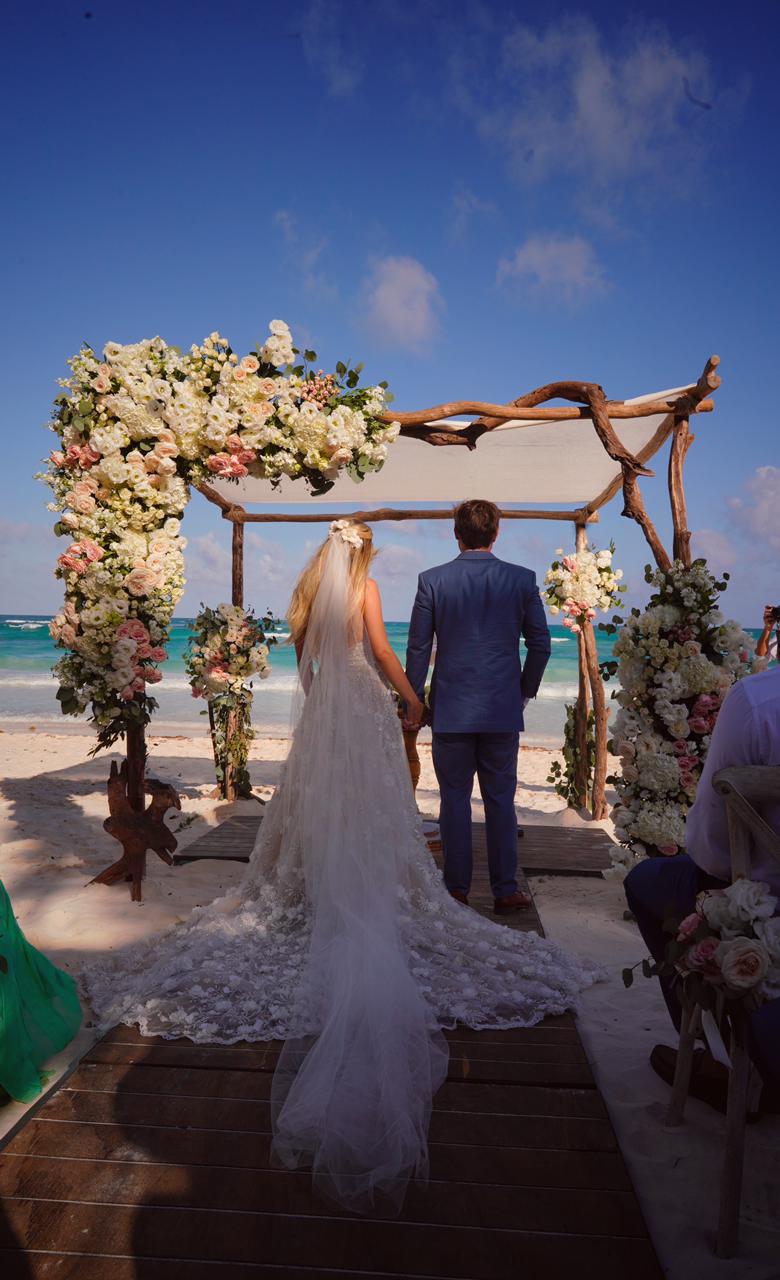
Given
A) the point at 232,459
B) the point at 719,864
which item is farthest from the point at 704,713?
the point at 232,459

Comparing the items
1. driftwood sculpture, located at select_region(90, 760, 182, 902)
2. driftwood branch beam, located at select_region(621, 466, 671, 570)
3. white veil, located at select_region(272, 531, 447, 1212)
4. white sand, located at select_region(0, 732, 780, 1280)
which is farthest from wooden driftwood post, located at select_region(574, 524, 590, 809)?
driftwood sculpture, located at select_region(90, 760, 182, 902)

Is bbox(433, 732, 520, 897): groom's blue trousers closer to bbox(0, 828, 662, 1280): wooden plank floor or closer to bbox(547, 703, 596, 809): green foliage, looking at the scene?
bbox(0, 828, 662, 1280): wooden plank floor

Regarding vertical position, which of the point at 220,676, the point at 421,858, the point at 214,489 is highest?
the point at 214,489

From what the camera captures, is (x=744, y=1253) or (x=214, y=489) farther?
(x=214, y=489)

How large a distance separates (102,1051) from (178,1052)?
25 centimetres

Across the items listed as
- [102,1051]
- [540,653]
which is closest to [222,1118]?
[102,1051]

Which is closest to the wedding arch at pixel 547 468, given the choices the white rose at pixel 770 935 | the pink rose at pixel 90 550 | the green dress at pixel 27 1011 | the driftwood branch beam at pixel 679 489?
the driftwood branch beam at pixel 679 489

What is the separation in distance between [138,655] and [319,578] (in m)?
1.20

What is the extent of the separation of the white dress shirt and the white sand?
0.80 m

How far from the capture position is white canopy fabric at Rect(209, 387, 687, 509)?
5500 millimetres

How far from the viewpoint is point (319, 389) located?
4.45m

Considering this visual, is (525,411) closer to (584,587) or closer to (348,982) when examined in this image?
(584,587)

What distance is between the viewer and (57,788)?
7.82m

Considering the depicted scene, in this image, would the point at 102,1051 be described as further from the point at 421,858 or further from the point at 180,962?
the point at 421,858
